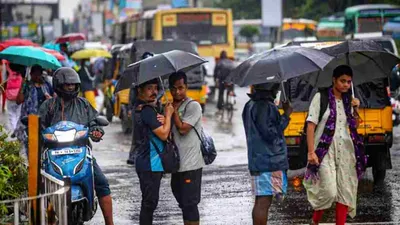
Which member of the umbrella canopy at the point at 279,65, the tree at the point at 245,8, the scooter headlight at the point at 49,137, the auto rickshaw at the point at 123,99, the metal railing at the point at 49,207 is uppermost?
the umbrella canopy at the point at 279,65

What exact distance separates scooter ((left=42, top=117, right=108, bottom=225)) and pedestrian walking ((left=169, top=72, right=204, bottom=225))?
0.86m

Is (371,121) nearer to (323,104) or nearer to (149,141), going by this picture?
(323,104)

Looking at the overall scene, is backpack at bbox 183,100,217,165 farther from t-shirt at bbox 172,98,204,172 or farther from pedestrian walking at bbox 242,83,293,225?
pedestrian walking at bbox 242,83,293,225

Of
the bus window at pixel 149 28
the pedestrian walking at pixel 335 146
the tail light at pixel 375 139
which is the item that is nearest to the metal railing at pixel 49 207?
the pedestrian walking at pixel 335 146

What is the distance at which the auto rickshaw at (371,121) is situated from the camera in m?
12.9

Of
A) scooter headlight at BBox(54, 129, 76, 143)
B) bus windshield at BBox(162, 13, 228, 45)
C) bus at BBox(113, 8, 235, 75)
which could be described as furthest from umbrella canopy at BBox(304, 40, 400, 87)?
bus windshield at BBox(162, 13, 228, 45)

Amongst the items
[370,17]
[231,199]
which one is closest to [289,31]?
[370,17]

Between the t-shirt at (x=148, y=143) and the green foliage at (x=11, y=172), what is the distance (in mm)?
1022

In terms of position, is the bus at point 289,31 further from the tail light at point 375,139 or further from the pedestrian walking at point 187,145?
the pedestrian walking at point 187,145

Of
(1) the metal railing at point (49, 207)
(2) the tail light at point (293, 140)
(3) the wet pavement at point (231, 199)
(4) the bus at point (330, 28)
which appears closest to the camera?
(1) the metal railing at point (49, 207)

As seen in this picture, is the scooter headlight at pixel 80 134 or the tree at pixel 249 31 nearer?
the scooter headlight at pixel 80 134

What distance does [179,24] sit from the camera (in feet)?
113

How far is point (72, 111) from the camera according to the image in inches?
366

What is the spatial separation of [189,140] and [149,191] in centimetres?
58
